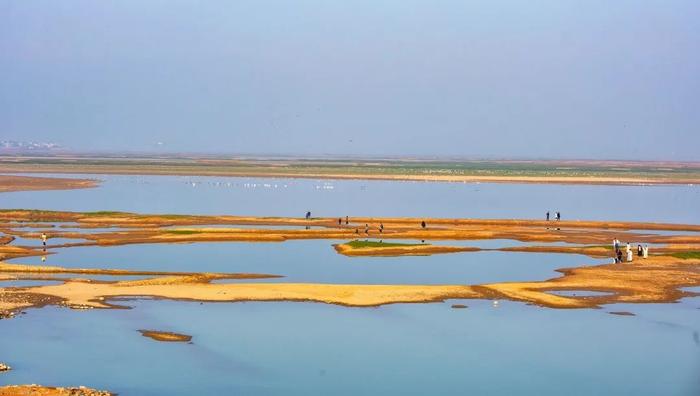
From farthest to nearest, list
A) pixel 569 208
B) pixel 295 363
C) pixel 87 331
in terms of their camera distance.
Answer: pixel 569 208 < pixel 87 331 < pixel 295 363

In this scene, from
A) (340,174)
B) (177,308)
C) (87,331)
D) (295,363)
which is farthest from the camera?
(340,174)

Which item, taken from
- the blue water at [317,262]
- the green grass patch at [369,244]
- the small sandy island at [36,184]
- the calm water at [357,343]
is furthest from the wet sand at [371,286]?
the small sandy island at [36,184]

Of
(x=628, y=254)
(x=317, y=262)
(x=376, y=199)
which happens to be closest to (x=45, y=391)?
(x=317, y=262)

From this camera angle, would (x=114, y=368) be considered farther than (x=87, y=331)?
No

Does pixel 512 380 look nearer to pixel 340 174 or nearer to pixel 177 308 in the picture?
pixel 177 308

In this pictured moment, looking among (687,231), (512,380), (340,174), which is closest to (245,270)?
(512,380)

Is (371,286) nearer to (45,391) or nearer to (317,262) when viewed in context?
(317,262)
